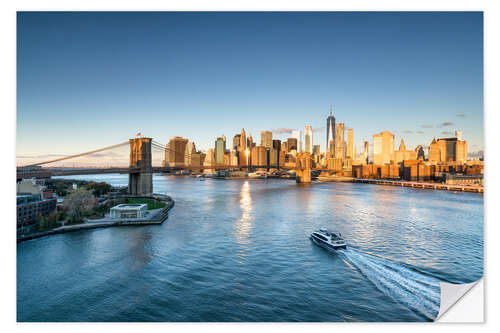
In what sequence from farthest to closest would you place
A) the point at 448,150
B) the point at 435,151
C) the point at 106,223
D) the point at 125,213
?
the point at 435,151
the point at 448,150
the point at 125,213
the point at 106,223

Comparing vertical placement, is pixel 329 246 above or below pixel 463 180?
below

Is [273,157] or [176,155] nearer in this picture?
[176,155]

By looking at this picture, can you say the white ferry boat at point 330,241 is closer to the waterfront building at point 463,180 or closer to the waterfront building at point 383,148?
the waterfront building at point 463,180

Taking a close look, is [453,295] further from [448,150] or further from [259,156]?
[259,156]

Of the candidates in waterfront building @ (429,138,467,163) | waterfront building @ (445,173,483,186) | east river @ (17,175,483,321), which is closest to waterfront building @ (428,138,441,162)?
waterfront building @ (429,138,467,163)

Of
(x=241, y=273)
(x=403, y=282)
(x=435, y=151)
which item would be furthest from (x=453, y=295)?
(x=435, y=151)

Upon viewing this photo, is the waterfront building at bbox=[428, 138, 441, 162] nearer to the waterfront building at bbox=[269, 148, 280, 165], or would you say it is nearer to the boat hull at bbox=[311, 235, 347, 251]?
the boat hull at bbox=[311, 235, 347, 251]
